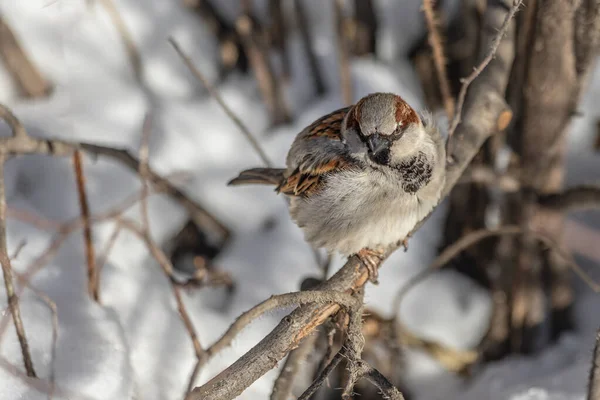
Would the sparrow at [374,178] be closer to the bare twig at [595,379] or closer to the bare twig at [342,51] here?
the bare twig at [595,379]

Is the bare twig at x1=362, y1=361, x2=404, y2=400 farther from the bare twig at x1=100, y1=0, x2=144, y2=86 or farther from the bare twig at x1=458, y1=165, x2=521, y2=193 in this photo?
the bare twig at x1=100, y1=0, x2=144, y2=86

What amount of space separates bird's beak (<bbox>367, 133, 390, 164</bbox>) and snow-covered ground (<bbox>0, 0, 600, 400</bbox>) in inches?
25.8

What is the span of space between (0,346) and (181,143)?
3.92ft

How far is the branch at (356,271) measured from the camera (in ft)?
4.14

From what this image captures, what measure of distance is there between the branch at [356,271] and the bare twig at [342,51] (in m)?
0.58

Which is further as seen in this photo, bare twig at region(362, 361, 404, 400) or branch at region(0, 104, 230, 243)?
branch at region(0, 104, 230, 243)

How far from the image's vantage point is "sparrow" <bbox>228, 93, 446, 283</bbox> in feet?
5.57

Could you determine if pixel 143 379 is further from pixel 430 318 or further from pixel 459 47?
pixel 459 47

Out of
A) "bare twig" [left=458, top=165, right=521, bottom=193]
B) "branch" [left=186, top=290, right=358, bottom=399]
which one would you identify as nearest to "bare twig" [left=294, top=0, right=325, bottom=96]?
"bare twig" [left=458, top=165, right=521, bottom=193]

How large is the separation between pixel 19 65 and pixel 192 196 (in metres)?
0.81

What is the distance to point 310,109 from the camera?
105 inches

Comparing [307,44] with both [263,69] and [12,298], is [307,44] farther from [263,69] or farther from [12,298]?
[12,298]

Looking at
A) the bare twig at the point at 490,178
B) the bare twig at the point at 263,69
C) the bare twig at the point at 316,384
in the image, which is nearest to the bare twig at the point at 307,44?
the bare twig at the point at 263,69

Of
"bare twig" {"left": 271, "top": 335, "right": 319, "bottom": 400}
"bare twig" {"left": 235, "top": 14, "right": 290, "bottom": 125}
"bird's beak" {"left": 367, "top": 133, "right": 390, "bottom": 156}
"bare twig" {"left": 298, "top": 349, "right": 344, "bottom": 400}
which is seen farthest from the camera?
"bare twig" {"left": 235, "top": 14, "right": 290, "bottom": 125}
